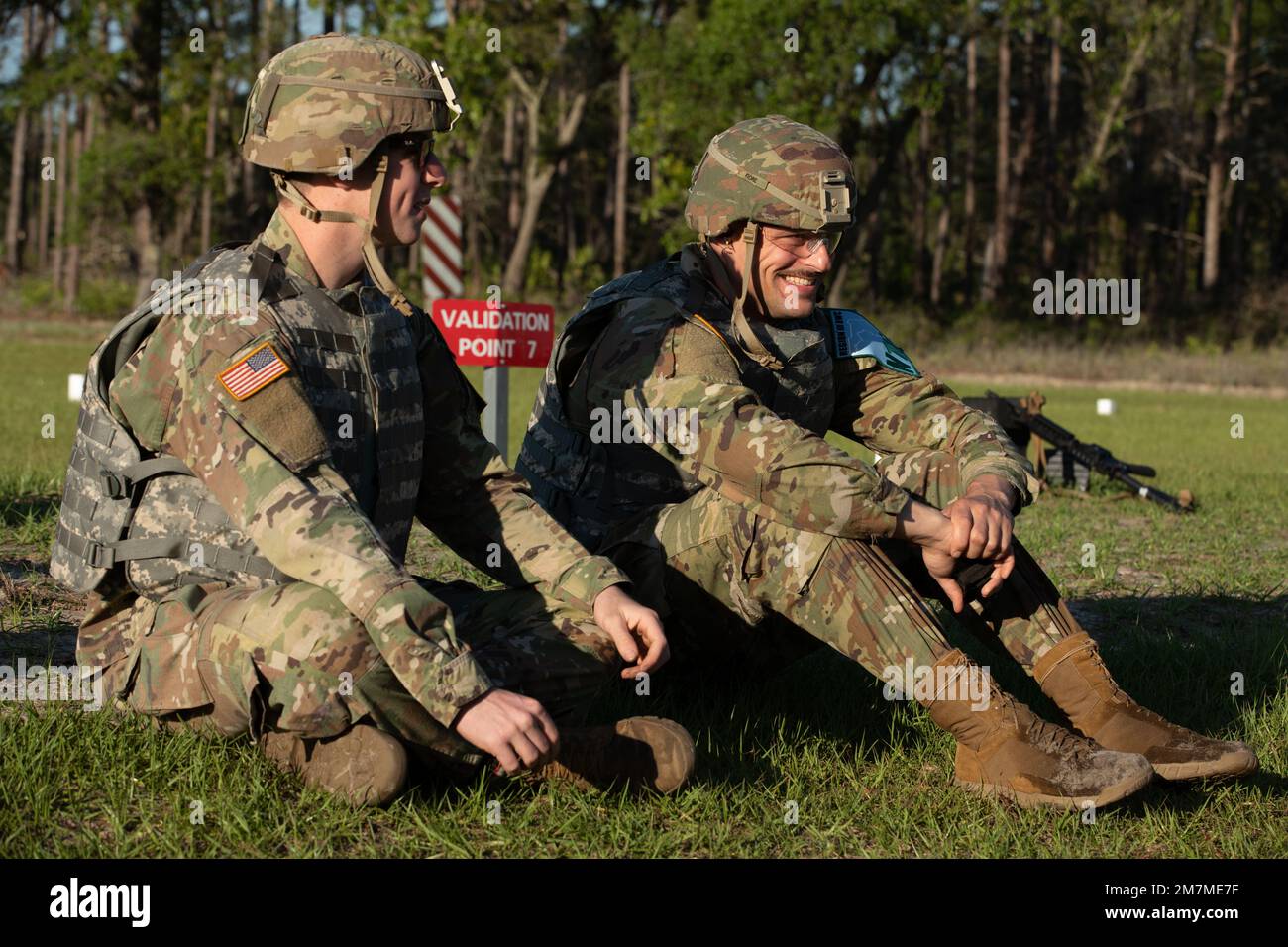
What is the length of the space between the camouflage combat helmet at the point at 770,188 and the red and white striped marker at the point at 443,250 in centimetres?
670

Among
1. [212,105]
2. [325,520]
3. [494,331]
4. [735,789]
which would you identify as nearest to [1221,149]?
[212,105]

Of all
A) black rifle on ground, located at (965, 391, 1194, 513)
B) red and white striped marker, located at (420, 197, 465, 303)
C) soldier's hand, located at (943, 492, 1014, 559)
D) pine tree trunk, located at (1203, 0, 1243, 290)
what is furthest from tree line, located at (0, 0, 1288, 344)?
soldier's hand, located at (943, 492, 1014, 559)

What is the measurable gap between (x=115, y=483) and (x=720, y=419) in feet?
4.64

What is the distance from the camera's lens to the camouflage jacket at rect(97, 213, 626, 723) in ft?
9.64

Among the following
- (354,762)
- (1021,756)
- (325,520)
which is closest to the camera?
(325,520)

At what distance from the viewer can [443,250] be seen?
1091 centimetres

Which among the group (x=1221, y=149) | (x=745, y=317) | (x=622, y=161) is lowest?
(x=745, y=317)

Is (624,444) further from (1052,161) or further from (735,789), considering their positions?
(1052,161)

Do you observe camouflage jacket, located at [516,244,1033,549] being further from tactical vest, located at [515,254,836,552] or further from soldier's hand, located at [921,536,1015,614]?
soldier's hand, located at [921,536,1015,614]

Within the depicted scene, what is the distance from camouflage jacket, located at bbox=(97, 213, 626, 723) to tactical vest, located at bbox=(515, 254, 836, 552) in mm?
667

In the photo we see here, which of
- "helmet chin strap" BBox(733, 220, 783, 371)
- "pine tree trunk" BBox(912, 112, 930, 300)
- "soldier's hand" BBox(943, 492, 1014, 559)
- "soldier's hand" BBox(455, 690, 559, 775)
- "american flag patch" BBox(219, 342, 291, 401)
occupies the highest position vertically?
"pine tree trunk" BBox(912, 112, 930, 300)

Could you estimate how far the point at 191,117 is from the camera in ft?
121

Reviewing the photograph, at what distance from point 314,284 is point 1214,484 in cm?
952
